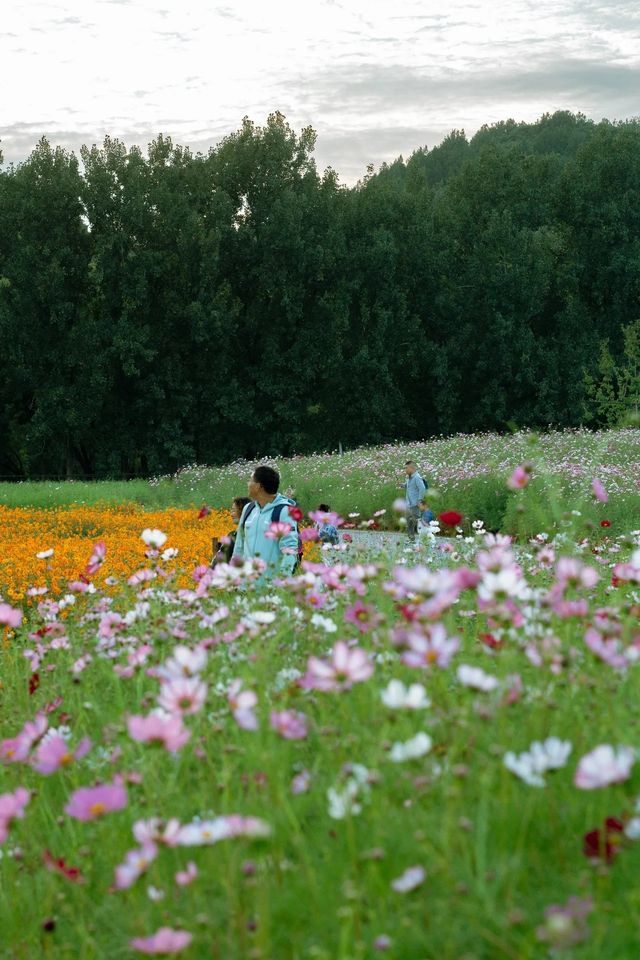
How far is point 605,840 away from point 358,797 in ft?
1.74

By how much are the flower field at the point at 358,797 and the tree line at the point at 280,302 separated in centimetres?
3141

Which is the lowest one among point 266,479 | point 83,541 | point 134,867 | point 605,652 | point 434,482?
point 434,482

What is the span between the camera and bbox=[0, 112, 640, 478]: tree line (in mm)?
37125

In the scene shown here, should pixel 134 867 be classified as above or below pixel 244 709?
below

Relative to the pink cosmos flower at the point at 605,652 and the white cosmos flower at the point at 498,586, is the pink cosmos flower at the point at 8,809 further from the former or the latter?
the pink cosmos flower at the point at 605,652

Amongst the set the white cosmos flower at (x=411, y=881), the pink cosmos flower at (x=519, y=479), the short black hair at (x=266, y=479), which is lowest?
the short black hair at (x=266, y=479)

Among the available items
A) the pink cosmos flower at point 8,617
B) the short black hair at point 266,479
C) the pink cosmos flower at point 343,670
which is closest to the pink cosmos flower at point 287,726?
the pink cosmos flower at point 343,670

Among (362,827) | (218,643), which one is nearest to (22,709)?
(218,643)

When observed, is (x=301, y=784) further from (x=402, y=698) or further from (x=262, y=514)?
(x=262, y=514)

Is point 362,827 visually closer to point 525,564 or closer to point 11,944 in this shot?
point 11,944

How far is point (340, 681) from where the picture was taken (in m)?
2.28

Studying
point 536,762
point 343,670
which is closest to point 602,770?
point 536,762

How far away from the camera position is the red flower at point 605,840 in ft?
6.67

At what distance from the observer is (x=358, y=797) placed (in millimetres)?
2312
